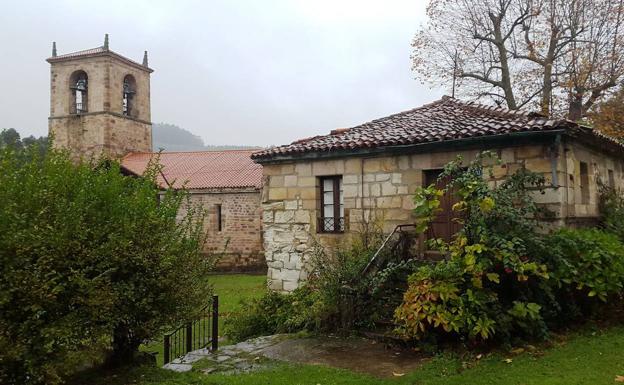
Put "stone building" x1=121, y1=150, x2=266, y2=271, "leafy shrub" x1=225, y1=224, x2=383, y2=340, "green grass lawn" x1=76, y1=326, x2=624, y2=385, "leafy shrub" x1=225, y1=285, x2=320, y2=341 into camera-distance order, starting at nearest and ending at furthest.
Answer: "green grass lawn" x1=76, y1=326, x2=624, y2=385
"leafy shrub" x1=225, y1=224, x2=383, y2=340
"leafy shrub" x1=225, y1=285, x2=320, y2=341
"stone building" x1=121, y1=150, x2=266, y2=271

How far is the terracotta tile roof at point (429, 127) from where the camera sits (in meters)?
8.55

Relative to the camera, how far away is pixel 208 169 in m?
25.0

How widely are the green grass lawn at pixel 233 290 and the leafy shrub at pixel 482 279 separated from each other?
199 inches

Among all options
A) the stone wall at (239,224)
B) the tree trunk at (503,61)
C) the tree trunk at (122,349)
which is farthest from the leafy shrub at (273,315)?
the tree trunk at (503,61)

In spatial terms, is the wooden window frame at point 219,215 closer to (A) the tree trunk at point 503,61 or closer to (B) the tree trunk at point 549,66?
(A) the tree trunk at point 503,61

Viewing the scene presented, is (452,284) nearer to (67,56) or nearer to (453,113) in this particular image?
(453,113)

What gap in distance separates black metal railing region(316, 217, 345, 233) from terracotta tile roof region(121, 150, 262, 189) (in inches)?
452

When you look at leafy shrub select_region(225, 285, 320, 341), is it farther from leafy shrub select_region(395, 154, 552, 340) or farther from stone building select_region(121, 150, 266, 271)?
stone building select_region(121, 150, 266, 271)

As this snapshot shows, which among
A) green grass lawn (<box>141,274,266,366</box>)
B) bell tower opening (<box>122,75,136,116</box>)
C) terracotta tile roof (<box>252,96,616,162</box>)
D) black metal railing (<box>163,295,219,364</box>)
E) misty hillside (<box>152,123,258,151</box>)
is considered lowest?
green grass lawn (<box>141,274,266,366</box>)

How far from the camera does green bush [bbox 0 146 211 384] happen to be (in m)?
4.45

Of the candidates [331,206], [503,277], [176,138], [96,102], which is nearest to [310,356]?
[503,277]

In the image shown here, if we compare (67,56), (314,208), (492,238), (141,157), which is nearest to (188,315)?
(492,238)

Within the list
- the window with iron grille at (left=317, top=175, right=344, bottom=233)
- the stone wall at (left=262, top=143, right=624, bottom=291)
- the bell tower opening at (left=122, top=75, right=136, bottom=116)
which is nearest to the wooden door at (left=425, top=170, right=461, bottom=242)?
the stone wall at (left=262, top=143, right=624, bottom=291)

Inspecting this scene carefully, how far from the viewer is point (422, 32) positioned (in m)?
20.8
